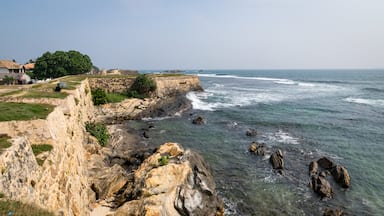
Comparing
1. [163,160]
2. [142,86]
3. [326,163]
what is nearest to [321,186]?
[326,163]

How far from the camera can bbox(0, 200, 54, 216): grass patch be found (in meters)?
6.31

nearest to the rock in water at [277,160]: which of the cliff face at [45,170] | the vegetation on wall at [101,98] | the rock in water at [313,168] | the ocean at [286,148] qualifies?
the ocean at [286,148]

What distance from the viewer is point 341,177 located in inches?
711

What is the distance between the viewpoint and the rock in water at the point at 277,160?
66.2 feet

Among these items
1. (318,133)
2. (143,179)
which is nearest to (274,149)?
(318,133)

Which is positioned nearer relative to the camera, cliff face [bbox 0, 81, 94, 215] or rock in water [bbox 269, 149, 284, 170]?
cliff face [bbox 0, 81, 94, 215]

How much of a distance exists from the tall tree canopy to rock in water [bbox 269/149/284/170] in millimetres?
42028

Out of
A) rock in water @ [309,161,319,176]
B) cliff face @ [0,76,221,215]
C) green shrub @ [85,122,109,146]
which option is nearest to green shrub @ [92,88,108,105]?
green shrub @ [85,122,109,146]

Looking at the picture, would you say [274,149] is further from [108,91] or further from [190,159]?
[108,91]

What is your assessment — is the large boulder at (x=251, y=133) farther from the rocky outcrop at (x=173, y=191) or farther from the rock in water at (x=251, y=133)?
the rocky outcrop at (x=173, y=191)

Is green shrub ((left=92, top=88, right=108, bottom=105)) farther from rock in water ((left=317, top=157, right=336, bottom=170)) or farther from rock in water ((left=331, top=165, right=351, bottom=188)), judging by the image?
rock in water ((left=331, top=165, right=351, bottom=188))

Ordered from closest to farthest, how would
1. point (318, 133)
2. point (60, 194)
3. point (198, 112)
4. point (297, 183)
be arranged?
point (60, 194)
point (297, 183)
point (318, 133)
point (198, 112)

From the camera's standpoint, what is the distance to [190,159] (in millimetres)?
16547

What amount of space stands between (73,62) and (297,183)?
45222 millimetres
